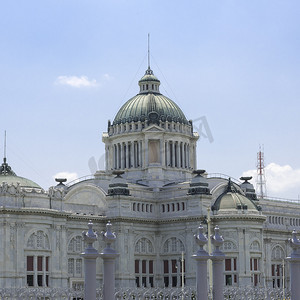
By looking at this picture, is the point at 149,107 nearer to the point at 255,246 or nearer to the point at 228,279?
the point at 255,246

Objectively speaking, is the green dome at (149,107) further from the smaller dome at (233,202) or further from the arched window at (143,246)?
the arched window at (143,246)

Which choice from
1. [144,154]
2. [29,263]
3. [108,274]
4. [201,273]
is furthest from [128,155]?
[108,274]

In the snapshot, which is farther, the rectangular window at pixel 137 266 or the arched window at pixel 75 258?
→ the rectangular window at pixel 137 266

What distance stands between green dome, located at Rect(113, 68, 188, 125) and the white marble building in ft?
0.66

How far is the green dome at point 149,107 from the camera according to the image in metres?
133

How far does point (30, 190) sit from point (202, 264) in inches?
2376

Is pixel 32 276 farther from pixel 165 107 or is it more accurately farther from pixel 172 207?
pixel 165 107

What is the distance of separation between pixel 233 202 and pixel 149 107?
21.6m

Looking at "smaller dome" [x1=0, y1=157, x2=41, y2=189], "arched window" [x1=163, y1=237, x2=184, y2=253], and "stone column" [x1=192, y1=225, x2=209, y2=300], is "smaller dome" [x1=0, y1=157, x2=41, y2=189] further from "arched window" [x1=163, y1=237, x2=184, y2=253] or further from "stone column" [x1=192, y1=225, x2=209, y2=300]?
"stone column" [x1=192, y1=225, x2=209, y2=300]

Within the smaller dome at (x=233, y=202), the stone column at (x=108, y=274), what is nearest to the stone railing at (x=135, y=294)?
the stone column at (x=108, y=274)

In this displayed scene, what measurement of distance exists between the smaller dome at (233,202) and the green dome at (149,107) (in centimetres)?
1585

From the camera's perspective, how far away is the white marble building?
357 ft

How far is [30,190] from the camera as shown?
4321 inches

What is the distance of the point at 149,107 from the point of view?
13350 centimetres
